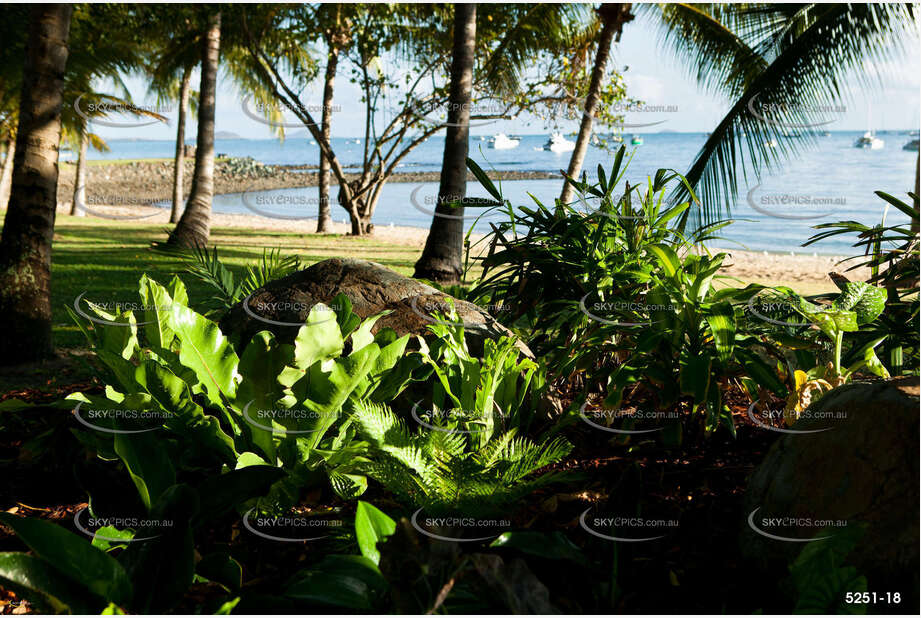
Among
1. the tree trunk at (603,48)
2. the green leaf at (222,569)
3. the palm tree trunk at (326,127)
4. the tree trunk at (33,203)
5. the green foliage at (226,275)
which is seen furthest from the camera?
the palm tree trunk at (326,127)

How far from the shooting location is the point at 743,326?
275 cm

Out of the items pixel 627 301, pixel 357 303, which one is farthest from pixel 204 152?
pixel 627 301

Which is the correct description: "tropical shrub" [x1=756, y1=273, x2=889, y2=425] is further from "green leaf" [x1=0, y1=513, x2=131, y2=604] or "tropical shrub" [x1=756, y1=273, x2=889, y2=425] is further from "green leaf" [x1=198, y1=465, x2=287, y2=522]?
"green leaf" [x1=0, y1=513, x2=131, y2=604]

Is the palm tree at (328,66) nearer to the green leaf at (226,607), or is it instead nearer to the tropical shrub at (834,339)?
the tropical shrub at (834,339)

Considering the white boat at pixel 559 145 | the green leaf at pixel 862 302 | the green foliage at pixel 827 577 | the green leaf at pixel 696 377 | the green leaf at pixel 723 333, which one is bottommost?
the green foliage at pixel 827 577

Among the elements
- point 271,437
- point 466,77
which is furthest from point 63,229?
point 271,437

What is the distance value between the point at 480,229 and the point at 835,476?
13.4 meters

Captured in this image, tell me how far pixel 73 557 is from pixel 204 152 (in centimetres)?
1109

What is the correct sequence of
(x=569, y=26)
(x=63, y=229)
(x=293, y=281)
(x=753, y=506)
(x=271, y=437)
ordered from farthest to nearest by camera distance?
(x=63, y=229) → (x=569, y=26) → (x=293, y=281) → (x=271, y=437) → (x=753, y=506)

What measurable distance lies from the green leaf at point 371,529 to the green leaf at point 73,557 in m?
0.59

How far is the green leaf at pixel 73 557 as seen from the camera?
164cm

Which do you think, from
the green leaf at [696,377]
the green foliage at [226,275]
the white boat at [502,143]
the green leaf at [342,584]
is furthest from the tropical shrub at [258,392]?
the white boat at [502,143]

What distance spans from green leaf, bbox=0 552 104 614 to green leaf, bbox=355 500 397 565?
0.64 meters

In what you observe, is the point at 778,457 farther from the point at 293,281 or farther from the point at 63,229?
the point at 63,229
